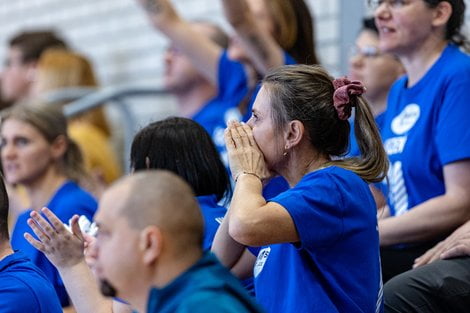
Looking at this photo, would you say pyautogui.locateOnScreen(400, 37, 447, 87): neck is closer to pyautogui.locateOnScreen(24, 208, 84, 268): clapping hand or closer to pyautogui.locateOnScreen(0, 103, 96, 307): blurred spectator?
pyautogui.locateOnScreen(24, 208, 84, 268): clapping hand

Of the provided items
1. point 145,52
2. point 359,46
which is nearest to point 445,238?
point 359,46

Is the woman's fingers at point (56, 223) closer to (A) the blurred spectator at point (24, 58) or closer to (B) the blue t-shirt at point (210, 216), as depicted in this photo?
(B) the blue t-shirt at point (210, 216)

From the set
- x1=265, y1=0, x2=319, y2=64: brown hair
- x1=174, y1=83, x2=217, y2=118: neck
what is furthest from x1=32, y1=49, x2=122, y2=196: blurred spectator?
x1=265, y1=0, x2=319, y2=64: brown hair

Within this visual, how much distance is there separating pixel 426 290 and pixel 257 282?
617mm

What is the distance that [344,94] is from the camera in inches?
119

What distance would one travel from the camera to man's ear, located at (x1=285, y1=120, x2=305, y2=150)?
3.04m

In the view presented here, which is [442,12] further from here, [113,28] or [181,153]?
[113,28]

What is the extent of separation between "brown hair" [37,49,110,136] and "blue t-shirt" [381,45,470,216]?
3.14 meters

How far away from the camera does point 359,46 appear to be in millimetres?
4902

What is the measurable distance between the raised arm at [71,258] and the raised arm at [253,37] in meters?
1.62

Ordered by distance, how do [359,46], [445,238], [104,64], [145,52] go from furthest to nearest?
[104,64] → [145,52] → [359,46] → [445,238]

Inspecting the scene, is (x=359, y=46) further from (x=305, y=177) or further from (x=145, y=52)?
(x=145, y=52)

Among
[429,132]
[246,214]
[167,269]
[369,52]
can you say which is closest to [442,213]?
[429,132]

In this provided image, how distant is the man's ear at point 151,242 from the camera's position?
2.29 m
